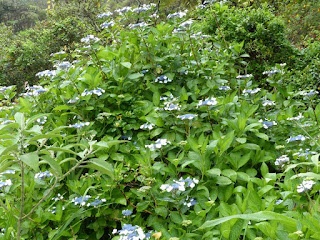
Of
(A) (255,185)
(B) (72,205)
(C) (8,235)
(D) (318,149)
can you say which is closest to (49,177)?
(B) (72,205)

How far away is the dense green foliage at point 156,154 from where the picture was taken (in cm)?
128

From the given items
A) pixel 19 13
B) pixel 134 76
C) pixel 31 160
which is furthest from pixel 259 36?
pixel 19 13

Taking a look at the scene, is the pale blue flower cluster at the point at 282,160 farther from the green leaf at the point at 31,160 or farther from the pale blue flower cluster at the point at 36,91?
the pale blue flower cluster at the point at 36,91

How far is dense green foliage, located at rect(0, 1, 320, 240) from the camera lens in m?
1.28

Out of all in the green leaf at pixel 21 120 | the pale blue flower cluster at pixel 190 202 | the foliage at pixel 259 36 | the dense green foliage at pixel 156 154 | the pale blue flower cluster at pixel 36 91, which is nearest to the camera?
the green leaf at pixel 21 120

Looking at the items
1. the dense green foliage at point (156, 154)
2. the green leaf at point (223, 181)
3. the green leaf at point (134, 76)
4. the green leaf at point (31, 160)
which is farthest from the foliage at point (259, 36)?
the green leaf at point (31, 160)

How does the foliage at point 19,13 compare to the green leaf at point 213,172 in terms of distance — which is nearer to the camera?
the green leaf at point 213,172

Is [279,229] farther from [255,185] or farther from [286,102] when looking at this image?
[286,102]

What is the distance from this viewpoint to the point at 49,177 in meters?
1.86

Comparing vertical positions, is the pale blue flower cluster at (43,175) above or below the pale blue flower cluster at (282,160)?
above

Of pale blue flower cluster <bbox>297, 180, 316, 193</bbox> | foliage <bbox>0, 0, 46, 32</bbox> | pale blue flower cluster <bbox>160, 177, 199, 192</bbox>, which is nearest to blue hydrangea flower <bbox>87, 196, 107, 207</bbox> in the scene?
pale blue flower cluster <bbox>160, 177, 199, 192</bbox>

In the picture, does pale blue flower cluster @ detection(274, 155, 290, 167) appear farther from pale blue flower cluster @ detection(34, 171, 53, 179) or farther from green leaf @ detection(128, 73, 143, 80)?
pale blue flower cluster @ detection(34, 171, 53, 179)

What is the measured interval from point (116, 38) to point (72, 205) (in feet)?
6.08

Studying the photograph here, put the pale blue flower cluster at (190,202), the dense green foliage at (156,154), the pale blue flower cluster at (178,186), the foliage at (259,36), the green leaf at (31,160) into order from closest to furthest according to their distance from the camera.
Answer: the green leaf at (31,160)
the dense green foliage at (156,154)
the pale blue flower cluster at (178,186)
the pale blue flower cluster at (190,202)
the foliage at (259,36)
